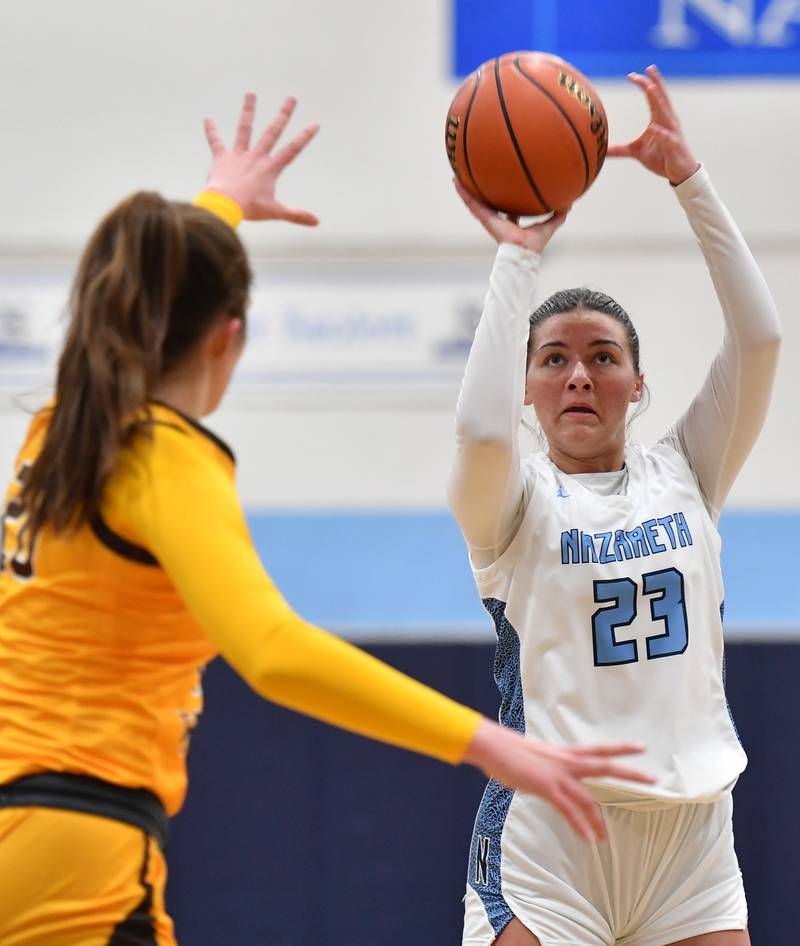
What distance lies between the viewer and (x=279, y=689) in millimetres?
1519

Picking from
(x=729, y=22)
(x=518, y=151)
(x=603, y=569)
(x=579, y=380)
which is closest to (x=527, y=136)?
(x=518, y=151)

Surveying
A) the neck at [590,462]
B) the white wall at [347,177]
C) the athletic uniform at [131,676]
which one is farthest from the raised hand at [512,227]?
the white wall at [347,177]

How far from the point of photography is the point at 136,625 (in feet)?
5.50

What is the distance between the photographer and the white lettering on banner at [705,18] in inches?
221

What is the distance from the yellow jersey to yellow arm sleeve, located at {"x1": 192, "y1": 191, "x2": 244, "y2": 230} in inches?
22.7

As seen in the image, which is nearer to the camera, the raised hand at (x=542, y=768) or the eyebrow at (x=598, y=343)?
the raised hand at (x=542, y=768)

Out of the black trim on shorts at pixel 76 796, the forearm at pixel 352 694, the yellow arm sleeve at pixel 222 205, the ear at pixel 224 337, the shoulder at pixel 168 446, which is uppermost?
the yellow arm sleeve at pixel 222 205

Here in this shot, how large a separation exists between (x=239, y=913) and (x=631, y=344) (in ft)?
6.63

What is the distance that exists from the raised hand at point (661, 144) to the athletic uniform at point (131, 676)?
1.25 metres

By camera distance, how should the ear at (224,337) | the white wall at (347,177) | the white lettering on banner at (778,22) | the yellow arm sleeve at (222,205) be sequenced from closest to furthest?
the ear at (224,337) < the yellow arm sleeve at (222,205) < the white lettering on banner at (778,22) < the white wall at (347,177)

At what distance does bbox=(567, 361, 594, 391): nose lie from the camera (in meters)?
2.45

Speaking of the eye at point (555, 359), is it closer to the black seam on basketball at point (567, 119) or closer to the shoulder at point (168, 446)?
the black seam on basketball at point (567, 119)

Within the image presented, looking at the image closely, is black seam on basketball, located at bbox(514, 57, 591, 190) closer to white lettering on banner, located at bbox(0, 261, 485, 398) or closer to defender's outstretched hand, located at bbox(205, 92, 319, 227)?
Answer: defender's outstretched hand, located at bbox(205, 92, 319, 227)

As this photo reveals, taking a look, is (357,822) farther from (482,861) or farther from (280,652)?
(280,652)
